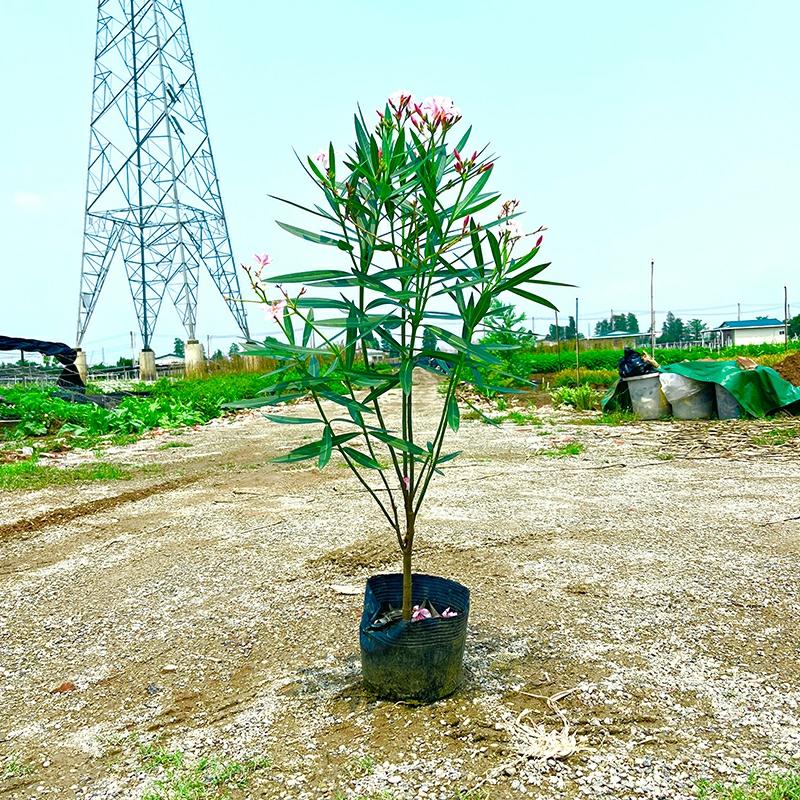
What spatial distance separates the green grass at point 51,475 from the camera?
226 inches

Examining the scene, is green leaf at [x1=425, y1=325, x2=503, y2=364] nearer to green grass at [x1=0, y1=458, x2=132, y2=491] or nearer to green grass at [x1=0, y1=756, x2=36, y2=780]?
green grass at [x1=0, y1=756, x2=36, y2=780]

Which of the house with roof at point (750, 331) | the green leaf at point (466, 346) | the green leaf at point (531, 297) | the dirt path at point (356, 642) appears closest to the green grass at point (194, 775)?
the dirt path at point (356, 642)

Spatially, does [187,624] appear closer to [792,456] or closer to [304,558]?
[304,558]

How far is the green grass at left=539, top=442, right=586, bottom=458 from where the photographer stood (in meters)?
6.33

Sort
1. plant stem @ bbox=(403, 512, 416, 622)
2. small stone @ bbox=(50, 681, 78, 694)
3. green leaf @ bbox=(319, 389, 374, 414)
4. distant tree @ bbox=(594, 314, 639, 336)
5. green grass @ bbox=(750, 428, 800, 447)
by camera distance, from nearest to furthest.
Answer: green leaf @ bbox=(319, 389, 374, 414), plant stem @ bbox=(403, 512, 416, 622), small stone @ bbox=(50, 681, 78, 694), green grass @ bbox=(750, 428, 800, 447), distant tree @ bbox=(594, 314, 639, 336)

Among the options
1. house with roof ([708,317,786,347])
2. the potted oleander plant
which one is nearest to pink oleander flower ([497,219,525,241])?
the potted oleander plant

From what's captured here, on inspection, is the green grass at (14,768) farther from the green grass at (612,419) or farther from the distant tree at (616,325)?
the distant tree at (616,325)

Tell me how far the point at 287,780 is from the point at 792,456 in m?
5.78

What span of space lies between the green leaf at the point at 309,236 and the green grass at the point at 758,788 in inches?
65.0

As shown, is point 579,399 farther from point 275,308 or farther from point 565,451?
point 275,308

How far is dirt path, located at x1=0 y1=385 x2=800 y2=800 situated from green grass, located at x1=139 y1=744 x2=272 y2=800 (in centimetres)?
2

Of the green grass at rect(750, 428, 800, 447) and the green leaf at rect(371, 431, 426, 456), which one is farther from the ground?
the green leaf at rect(371, 431, 426, 456)

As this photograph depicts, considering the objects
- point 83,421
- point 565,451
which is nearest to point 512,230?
point 565,451

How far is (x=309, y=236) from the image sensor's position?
6.14ft
